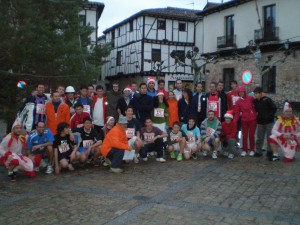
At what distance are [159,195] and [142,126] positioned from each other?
347cm

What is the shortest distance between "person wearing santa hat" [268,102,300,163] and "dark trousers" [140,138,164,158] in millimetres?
2819

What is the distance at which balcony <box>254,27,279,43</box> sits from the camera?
23875 mm

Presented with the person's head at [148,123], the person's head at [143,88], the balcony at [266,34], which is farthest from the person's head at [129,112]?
the balcony at [266,34]

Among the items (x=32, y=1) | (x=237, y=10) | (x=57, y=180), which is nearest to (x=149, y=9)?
(x=237, y=10)

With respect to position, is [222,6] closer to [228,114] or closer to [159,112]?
[228,114]

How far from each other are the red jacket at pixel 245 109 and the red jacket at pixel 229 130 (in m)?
0.18

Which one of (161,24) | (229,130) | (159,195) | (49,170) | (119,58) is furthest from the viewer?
(119,58)

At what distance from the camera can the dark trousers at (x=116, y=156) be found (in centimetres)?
748

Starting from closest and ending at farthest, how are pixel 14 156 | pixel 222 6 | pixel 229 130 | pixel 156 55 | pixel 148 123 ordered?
pixel 14 156 → pixel 148 123 → pixel 229 130 → pixel 222 6 → pixel 156 55

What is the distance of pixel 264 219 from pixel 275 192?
1.41 meters

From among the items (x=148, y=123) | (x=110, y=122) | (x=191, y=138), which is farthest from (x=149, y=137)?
(x=191, y=138)

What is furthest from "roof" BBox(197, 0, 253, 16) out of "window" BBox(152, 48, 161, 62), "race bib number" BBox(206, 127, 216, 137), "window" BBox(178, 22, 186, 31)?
"race bib number" BBox(206, 127, 216, 137)

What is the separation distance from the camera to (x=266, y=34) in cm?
2470

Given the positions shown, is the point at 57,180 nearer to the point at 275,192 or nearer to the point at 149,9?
the point at 275,192
